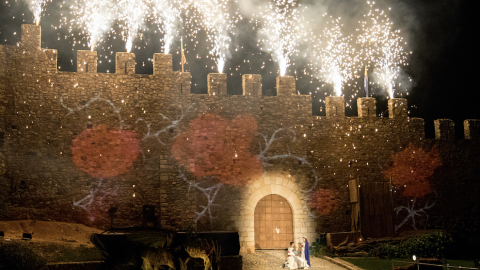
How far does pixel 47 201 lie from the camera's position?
35.4 ft

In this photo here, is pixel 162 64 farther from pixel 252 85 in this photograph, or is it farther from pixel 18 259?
pixel 18 259

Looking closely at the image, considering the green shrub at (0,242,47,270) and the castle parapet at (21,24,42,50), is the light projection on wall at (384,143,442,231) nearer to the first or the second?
the green shrub at (0,242,47,270)

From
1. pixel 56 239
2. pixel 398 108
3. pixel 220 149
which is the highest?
pixel 398 108

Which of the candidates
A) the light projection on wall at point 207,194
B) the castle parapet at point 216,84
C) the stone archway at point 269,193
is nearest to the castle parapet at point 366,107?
the stone archway at point 269,193

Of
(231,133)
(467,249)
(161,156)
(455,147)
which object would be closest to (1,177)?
(161,156)

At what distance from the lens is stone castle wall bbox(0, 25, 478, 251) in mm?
10992

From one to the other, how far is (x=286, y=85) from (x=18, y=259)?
844 cm

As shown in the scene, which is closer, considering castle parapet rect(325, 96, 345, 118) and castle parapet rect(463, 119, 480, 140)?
castle parapet rect(325, 96, 345, 118)

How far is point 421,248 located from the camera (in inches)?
406

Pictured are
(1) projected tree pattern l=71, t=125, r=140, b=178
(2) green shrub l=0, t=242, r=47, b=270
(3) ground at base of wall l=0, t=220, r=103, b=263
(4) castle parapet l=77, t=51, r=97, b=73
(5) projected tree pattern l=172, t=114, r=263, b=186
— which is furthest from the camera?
(5) projected tree pattern l=172, t=114, r=263, b=186

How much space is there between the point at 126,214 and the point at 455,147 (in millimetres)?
10285

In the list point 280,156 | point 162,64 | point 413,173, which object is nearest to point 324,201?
point 280,156

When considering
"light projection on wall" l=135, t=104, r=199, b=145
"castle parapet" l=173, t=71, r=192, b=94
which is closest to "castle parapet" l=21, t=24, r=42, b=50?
"light projection on wall" l=135, t=104, r=199, b=145

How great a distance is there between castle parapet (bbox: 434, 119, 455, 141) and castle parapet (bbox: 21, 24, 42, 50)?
1210cm
